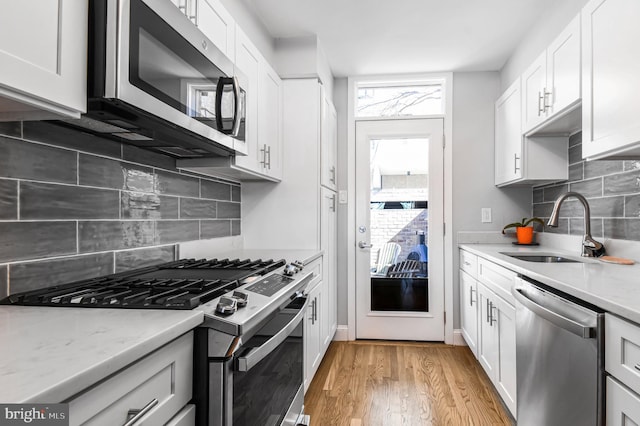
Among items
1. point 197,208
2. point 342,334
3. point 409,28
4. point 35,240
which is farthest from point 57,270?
point 342,334

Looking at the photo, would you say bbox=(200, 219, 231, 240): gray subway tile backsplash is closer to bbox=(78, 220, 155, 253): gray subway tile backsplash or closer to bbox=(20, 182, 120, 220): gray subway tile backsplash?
bbox=(78, 220, 155, 253): gray subway tile backsplash

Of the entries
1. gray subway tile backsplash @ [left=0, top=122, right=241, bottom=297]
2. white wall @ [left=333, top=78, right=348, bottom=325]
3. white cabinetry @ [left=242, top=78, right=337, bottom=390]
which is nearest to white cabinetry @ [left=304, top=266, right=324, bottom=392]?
white cabinetry @ [left=242, top=78, right=337, bottom=390]

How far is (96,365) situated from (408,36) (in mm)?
2936

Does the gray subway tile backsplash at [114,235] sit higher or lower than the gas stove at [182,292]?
higher

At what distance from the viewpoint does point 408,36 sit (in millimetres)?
2885

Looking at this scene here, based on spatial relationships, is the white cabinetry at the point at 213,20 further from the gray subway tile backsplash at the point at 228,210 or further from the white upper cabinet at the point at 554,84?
the white upper cabinet at the point at 554,84

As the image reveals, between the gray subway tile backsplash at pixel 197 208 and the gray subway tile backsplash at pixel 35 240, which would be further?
the gray subway tile backsplash at pixel 197 208

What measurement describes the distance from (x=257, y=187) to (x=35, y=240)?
1.71 meters

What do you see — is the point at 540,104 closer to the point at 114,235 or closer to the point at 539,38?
the point at 539,38

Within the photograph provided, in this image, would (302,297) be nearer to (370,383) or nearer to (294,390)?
(294,390)

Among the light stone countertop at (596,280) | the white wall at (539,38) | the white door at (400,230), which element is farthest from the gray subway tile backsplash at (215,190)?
the white wall at (539,38)

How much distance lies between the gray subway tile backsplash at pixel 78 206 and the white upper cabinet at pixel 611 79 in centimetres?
191

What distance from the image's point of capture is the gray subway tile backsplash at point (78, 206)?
3.57ft

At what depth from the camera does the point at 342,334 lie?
11.8 feet
